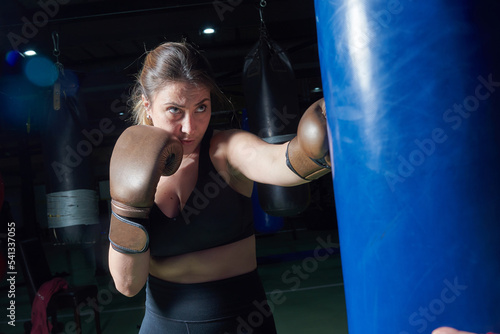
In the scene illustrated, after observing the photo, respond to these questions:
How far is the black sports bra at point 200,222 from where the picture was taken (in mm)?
1131

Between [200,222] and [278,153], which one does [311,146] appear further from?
[200,222]

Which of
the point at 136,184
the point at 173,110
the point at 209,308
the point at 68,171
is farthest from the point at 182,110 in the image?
the point at 68,171

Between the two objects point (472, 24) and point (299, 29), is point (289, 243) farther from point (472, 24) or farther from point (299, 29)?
point (472, 24)

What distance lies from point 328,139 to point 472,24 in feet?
0.97

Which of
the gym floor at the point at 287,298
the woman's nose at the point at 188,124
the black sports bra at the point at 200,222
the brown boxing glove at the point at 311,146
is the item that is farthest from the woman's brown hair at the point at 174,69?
the gym floor at the point at 287,298

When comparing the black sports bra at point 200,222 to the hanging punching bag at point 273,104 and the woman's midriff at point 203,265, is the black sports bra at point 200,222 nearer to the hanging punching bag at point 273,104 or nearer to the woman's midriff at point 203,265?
the woman's midriff at point 203,265

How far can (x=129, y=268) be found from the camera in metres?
1.06

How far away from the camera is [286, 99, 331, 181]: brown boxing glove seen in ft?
2.51

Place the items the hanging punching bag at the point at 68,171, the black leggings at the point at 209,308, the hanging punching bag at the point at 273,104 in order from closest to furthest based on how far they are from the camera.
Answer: the black leggings at the point at 209,308 < the hanging punching bag at the point at 68,171 < the hanging punching bag at the point at 273,104

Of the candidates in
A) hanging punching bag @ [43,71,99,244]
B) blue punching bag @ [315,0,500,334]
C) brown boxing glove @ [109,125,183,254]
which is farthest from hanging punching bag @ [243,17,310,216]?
blue punching bag @ [315,0,500,334]

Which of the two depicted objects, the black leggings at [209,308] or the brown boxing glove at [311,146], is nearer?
the brown boxing glove at [311,146]

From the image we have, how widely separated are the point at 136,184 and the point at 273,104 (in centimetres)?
201

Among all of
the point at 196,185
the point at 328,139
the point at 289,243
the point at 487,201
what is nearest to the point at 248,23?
the point at 196,185

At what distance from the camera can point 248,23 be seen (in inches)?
162
